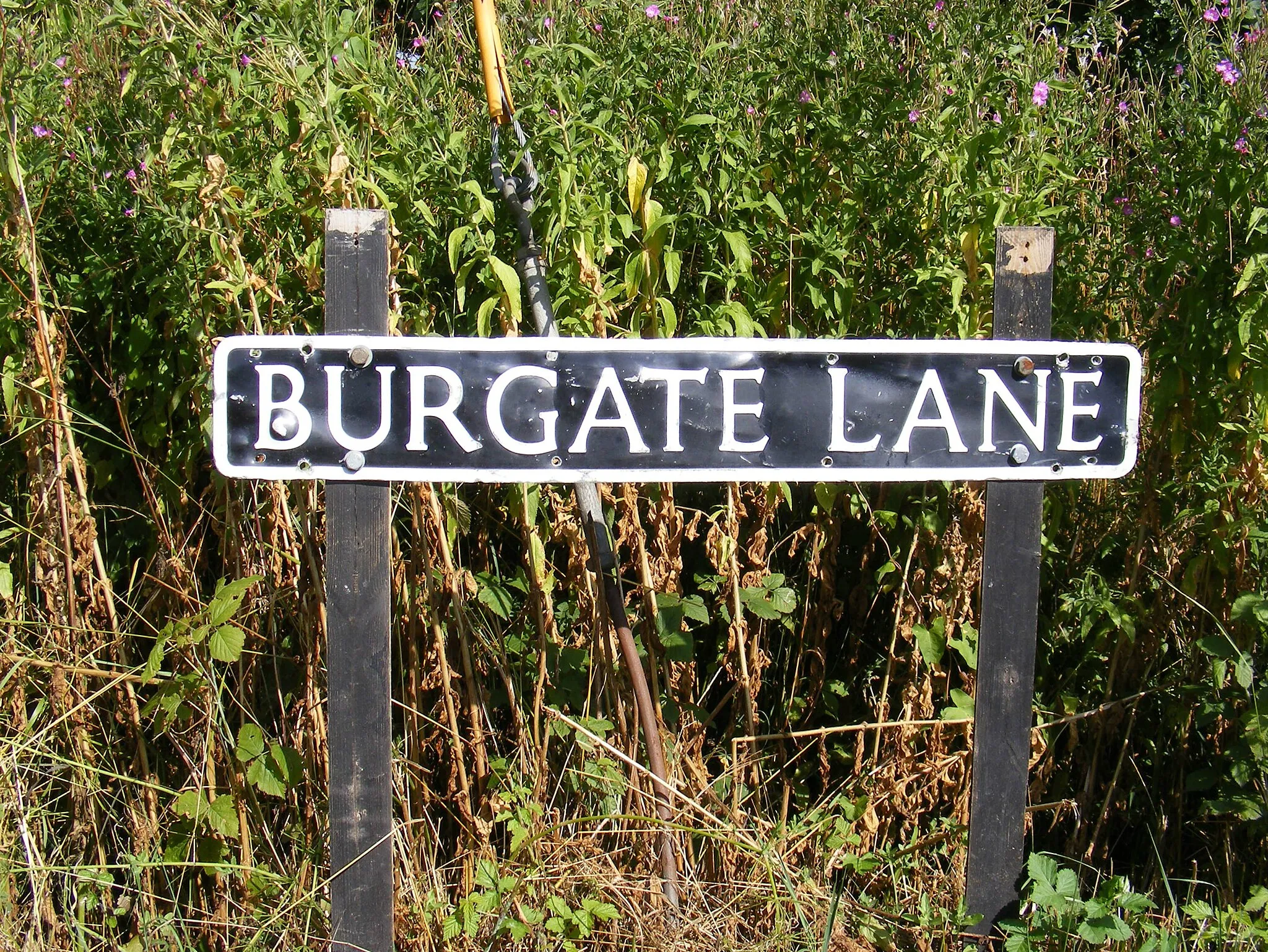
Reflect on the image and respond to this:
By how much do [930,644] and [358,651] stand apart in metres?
1.43

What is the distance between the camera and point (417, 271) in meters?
2.51

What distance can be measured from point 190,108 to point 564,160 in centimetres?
85

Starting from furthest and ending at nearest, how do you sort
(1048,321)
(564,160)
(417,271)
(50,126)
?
(50,126) < (417,271) < (564,160) < (1048,321)

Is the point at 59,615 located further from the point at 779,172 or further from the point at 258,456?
the point at 779,172

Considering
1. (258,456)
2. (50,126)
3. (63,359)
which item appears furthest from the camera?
(50,126)

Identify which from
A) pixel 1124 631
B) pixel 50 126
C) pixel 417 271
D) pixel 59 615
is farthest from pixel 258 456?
pixel 1124 631

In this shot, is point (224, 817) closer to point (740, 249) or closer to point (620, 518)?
point (620, 518)

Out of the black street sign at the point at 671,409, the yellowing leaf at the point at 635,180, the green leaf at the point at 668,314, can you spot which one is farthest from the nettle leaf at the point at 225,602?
the yellowing leaf at the point at 635,180

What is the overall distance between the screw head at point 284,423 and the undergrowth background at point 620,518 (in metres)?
0.63

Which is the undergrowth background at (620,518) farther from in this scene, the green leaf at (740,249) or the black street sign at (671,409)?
the black street sign at (671,409)

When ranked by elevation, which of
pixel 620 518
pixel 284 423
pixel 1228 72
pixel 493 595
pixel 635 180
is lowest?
pixel 493 595

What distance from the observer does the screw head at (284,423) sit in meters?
1.77

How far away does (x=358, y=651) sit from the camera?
1879 millimetres

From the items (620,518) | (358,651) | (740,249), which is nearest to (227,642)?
(358,651)
